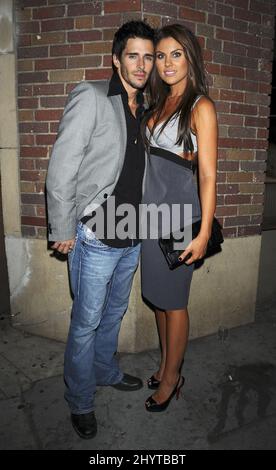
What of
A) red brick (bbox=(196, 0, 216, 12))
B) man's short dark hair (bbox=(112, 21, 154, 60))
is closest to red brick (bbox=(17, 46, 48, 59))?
man's short dark hair (bbox=(112, 21, 154, 60))

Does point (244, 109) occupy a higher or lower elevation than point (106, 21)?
lower

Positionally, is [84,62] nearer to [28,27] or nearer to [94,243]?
[28,27]

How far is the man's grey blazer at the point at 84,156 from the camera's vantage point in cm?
209

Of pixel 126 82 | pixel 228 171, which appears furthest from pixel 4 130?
pixel 228 171

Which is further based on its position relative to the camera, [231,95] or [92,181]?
[231,95]

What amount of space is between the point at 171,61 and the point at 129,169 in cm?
69

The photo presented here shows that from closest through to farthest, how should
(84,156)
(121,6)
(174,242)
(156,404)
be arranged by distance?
(84,156)
(174,242)
(156,404)
(121,6)

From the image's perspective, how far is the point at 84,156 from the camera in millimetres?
2205

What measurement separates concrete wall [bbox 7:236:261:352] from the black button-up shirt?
1.00 metres

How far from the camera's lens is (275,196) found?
4.42 m

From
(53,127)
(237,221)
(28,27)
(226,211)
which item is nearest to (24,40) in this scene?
(28,27)

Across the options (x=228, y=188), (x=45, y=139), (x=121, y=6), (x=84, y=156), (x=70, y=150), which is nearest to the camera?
(x=70, y=150)

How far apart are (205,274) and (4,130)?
2.25 metres

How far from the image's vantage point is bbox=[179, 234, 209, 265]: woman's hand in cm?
228
